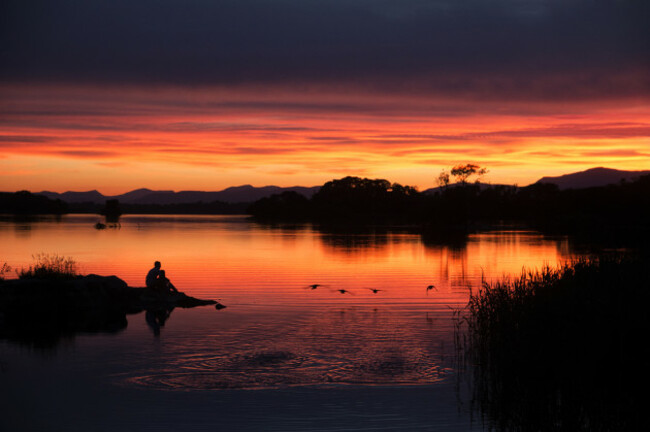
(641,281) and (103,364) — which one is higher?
(641,281)

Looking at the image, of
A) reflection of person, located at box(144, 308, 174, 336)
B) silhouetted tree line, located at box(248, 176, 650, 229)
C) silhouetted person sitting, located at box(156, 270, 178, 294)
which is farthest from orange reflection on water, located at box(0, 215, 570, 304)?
silhouetted tree line, located at box(248, 176, 650, 229)

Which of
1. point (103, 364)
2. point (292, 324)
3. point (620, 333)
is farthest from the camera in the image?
point (292, 324)

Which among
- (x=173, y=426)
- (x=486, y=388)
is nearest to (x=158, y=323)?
(x=173, y=426)

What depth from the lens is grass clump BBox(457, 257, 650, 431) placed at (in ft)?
46.0

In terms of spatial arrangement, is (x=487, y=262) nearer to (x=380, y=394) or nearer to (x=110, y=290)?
(x=110, y=290)

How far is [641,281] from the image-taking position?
17.3 metres

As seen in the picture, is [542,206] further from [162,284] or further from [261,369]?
[261,369]

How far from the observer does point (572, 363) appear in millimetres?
15406

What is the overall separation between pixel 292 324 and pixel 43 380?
1021 cm

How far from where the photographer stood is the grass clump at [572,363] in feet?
46.0

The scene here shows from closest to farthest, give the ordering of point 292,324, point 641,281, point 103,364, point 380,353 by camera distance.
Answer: point 641,281
point 103,364
point 380,353
point 292,324

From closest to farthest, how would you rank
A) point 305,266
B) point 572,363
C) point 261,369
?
point 572,363 < point 261,369 < point 305,266

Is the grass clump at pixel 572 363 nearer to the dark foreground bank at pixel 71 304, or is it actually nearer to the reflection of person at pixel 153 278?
the dark foreground bank at pixel 71 304

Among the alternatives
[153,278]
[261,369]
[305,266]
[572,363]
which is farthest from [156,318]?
[305,266]
